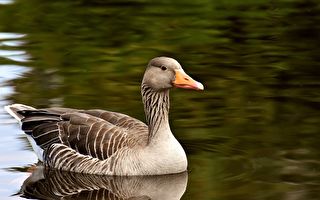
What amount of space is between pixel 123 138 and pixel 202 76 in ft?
14.2

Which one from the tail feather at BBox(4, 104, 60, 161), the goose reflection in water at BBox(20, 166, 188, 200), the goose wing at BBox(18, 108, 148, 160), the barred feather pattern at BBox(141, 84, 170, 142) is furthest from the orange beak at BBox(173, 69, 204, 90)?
the tail feather at BBox(4, 104, 60, 161)

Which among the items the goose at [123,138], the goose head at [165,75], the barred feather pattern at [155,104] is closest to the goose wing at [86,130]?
the goose at [123,138]

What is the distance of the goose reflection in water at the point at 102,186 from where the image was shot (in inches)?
438

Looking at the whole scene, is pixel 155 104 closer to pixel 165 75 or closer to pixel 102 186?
pixel 165 75

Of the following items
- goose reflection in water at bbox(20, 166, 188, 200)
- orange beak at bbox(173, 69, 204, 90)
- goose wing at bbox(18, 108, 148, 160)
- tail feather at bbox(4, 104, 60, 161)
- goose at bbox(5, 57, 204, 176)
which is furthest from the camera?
tail feather at bbox(4, 104, 60, 161)

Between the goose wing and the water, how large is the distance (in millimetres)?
408

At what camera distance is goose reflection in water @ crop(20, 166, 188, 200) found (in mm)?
11133

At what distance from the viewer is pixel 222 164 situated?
11977 mm

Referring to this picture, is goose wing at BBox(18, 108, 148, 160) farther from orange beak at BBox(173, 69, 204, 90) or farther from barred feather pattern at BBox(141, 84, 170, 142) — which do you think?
orange beak at BBox(173, 69, 204, 90)

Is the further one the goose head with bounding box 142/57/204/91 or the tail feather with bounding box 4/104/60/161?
the tail feather with bounding box 4/104/60/161

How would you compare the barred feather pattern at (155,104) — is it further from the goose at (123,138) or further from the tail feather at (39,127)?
the tail feather at (39,127)

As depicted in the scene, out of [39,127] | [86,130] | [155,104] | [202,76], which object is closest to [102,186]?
[86,130]

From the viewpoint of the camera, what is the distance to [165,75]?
11664 mm

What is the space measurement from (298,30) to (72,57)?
453cm
